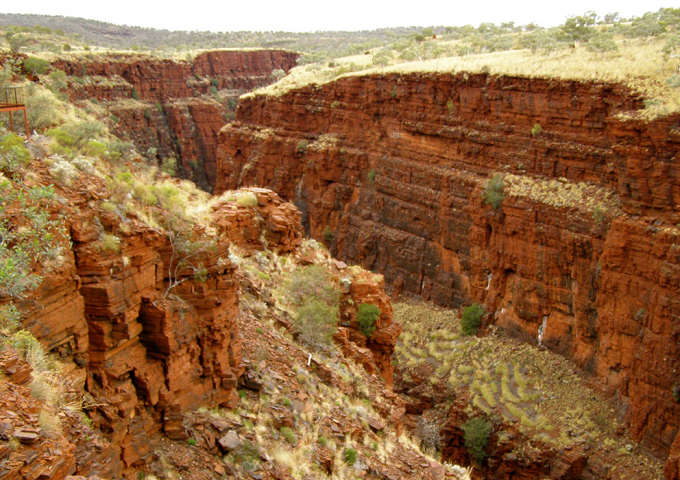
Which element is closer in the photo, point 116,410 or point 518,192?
point 116,410

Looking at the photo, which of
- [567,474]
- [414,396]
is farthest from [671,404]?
[414,396]

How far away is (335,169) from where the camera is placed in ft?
127

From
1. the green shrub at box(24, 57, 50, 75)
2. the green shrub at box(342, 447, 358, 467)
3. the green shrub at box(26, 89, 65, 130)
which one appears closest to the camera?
the green shrub at box(342, 447, 358, 467)

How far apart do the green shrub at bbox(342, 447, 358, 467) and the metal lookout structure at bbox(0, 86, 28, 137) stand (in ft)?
28.1

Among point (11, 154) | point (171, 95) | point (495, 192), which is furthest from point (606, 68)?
point (171, 95)

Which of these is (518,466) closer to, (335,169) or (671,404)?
(671,404)

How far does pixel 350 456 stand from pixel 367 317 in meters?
7.57

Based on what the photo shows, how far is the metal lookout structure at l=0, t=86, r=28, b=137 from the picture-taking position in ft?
36.0

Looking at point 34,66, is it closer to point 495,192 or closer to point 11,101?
point 11,101

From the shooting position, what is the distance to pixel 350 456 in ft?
41.2

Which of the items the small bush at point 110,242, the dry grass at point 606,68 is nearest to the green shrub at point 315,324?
the small bush at point 110,242

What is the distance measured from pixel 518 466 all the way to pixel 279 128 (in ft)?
92.9

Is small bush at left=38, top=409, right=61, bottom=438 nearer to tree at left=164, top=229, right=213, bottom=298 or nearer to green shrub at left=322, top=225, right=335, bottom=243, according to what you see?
tree at left=164, top=229, right=213, bottom=298

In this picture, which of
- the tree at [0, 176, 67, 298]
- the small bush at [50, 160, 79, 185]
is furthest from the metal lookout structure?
the tree at [0, 176, 67, 298]
